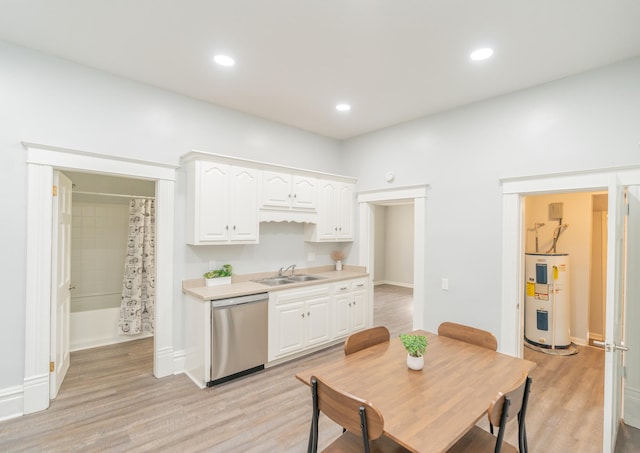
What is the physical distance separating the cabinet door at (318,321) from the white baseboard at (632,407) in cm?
291

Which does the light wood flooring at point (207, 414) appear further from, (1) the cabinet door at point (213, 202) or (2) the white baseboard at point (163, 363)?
(1) the cabinet door at point (213, 202)

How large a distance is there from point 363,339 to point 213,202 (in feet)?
7.12

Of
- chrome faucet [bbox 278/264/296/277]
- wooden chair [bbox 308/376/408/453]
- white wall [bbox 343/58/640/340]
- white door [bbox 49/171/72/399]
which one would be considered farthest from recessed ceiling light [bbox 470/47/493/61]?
white door [bbox 49/171/72/399]

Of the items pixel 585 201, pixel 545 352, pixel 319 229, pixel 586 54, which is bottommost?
pixel 545 352

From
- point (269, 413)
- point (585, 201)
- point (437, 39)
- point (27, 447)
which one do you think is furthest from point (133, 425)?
point (585, 201)

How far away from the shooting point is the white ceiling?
2.12 meters

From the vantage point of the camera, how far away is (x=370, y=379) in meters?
1.79

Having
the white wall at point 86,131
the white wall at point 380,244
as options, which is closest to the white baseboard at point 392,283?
the white wall at point 380,244

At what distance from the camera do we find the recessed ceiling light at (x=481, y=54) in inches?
102

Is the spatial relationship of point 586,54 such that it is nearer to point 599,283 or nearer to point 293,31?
point 293,31

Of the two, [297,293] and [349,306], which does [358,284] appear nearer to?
[349,306]

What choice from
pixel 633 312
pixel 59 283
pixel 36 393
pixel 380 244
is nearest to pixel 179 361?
pixel 36 393

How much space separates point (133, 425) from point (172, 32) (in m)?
3.11

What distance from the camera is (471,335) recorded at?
2.39 metres
